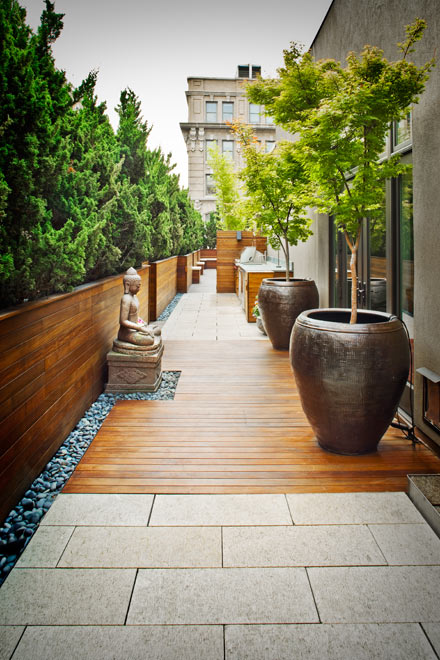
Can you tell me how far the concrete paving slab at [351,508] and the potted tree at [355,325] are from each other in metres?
0.58

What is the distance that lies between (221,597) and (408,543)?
3.36ft

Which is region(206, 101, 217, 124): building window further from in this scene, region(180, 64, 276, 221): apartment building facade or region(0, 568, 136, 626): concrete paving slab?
region(0, 568, 136, 626): concrete paving slab

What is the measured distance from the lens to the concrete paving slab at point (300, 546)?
2.24 metres

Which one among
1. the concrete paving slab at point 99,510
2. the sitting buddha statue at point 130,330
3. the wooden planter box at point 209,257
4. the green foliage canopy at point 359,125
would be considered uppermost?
the wooden planter box at point 209,257

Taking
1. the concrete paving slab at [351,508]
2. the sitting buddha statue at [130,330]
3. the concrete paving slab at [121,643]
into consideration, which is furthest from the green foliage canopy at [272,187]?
the concrete paving slab at [121,643]

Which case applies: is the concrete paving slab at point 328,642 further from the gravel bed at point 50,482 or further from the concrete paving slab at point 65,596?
the gravel bed at point 50,482

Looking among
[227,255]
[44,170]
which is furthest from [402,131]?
[227,255]

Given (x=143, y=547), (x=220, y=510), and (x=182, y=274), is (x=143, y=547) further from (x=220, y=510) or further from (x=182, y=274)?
(x=182, y=274)

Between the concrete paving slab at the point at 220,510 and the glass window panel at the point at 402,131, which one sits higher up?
the glass window panel at the point at 402,131

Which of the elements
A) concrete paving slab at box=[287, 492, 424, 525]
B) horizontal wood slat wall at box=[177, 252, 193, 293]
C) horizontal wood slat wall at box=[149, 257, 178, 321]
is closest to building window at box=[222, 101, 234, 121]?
horizontal wood slat wall at box=[177, 252, 193, 293]

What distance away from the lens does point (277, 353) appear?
673 centimetres

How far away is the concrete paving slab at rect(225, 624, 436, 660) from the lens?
1.69m

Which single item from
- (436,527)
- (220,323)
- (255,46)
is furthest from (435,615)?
(255,46)

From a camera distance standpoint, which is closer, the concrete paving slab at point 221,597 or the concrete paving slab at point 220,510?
the concrete paving slab at point 221,597
